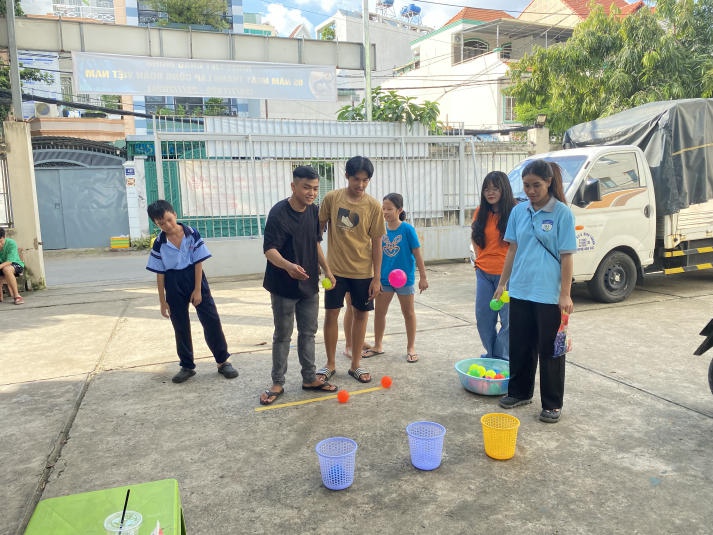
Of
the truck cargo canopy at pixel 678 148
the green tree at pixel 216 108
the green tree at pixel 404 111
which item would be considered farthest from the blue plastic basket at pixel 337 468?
the green tree at pixel 216 108

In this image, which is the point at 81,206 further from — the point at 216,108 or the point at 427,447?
the point at 427,447

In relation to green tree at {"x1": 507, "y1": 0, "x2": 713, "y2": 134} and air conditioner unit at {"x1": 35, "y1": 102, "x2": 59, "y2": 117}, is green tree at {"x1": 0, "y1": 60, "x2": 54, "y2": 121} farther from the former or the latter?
green tree at {"x1": 507, "y1": 0, "x2": 713, "y2": 134}

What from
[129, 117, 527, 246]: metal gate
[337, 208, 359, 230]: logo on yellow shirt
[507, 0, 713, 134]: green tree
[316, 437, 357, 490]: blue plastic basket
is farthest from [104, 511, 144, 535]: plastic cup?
[507, 0, 713, 134]: green tree

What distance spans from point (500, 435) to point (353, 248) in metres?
1.85

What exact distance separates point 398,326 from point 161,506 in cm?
463

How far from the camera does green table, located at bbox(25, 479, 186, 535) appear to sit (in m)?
1.74

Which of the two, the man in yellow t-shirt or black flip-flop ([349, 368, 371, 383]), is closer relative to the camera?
the man in yellow t-shirt

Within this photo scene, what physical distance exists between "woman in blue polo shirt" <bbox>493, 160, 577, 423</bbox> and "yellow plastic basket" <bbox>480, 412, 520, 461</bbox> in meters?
0.59

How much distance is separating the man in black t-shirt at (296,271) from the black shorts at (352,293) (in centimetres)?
11

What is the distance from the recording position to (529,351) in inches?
150

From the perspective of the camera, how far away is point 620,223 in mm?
6785

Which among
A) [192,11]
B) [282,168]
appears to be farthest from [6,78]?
[192,11]

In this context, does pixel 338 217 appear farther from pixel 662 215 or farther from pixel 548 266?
pixel 662 215

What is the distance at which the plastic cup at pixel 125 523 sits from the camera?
5.57 feet
